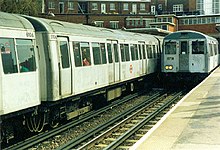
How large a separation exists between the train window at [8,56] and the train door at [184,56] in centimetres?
1522

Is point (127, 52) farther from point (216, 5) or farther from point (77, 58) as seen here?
point (216, 5)

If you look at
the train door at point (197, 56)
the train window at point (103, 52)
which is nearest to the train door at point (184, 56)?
the train door at point (197, 56)

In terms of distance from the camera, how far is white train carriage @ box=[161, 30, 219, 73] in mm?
22297

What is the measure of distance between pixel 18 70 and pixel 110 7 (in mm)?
68368

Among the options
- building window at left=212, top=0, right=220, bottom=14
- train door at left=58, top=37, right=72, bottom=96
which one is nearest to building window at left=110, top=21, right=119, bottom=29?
building window at left=212, top=0, right=220, bottom=14

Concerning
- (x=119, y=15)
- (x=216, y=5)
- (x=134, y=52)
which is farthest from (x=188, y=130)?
(x=216, y=5)

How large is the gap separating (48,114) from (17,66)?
2.40 m

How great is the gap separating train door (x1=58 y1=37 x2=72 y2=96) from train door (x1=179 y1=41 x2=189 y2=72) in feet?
41.1

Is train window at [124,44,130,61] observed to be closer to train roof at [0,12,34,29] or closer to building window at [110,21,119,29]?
train roof at [0,12,34,29]

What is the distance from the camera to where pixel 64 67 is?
35.6 feet

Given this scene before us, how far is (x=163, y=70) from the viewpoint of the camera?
23.3 m

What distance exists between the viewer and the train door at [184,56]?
2255cm

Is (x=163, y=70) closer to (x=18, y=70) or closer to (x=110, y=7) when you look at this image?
(x=18, y=70)

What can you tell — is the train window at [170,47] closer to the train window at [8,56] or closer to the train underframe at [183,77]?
the train underframe at [183,77]
